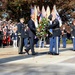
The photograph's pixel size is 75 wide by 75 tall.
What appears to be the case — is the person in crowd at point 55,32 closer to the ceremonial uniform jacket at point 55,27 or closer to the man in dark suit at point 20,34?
the ceremonial uniform jacket at point 55,27

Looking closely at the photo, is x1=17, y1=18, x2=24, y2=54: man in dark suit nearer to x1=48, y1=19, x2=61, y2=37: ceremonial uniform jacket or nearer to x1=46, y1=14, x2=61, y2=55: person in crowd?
x1=46, y1=14, x2=61, y2=55: person in crowd

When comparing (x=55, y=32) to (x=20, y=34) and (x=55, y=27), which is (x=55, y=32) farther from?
(x=20, y=34)

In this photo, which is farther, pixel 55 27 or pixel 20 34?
pixel 20 34

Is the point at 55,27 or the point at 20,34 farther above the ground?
the point at 55,27

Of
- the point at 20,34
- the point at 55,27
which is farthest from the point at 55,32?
the point at 20,34

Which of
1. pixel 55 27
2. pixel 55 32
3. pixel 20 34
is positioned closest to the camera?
pixel 55 32

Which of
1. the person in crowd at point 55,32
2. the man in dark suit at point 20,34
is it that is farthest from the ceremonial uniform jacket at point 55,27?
the man in dark suit at point 20,34

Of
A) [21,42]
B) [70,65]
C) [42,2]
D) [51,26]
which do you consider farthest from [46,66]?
[42,2]

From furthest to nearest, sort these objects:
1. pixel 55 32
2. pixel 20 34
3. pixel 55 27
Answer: pixel 20 34 → pixel 55 27 → pixel 55 32

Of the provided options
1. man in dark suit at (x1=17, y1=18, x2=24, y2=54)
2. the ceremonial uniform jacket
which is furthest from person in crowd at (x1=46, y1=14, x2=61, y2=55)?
man in dark suit at (x1=17, y1=18, x2=24, y2=54)

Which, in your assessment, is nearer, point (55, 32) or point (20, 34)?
point (55, 32)

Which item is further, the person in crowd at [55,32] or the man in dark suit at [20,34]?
the man in dark suit at [20,34]

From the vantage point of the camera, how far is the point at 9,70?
389 inches

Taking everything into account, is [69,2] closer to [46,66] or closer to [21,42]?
[21,42]
